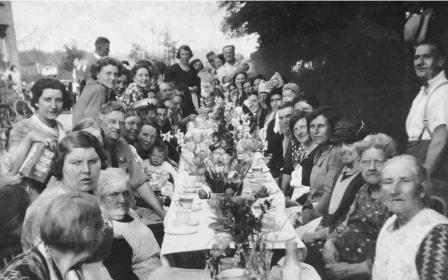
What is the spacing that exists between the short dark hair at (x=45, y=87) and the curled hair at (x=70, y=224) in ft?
3.15

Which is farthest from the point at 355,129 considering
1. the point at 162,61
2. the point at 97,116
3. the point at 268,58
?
the point at 97,116

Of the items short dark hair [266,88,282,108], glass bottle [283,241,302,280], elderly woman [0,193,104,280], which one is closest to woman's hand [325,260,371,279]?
glass bottle [283,241,302,280]

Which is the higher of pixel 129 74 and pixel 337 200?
pixel 129 74

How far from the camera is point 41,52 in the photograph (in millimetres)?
2783

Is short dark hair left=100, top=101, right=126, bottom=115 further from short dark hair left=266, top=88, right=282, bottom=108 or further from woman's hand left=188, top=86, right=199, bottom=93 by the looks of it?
short dark hair left=266, top=88, right=282, bottom=108

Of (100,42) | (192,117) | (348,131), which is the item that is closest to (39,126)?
(100,42)

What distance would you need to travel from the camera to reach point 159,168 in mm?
3912

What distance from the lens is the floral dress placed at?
94.3 inches

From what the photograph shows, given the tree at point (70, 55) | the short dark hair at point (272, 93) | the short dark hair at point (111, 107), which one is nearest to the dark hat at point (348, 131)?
the short dark hair at point (272, 93)

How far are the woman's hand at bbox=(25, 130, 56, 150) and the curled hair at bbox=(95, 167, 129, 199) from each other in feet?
1.11

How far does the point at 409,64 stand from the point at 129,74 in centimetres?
200

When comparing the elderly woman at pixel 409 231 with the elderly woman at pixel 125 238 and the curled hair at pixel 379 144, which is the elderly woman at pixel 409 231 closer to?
the curled hair at pixel 379 144

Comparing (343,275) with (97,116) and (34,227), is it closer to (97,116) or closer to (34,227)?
(34,227)

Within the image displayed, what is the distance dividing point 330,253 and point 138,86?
7.76ft
